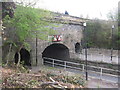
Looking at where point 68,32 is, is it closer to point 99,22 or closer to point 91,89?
point 99,22

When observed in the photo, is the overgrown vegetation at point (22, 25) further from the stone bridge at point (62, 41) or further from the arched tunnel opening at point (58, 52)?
the arched tunnel opening at point (58, 52)

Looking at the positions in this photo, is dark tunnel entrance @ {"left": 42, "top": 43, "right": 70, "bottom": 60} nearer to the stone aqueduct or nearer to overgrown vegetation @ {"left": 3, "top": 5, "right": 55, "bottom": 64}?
the stone aqueduct

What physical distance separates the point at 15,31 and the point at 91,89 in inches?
229

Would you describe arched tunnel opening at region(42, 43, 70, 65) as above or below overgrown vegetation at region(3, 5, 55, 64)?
below

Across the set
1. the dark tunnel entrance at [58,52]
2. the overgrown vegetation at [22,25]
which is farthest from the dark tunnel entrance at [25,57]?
the dark tunnel entrance at [58,52]

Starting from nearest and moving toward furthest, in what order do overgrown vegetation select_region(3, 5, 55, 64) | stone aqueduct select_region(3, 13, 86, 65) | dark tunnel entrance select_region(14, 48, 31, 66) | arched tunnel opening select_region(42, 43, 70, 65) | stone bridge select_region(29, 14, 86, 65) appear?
overgrown vegetation select_region(3, 5, 55, 64) → stone aqueduct select_region(3, 13, 86, 65) → stone bridge select_region(29, 14, 86, 65) → dark tunnel entrance select_region(14, 48, 31, 66) → arched tunnel opening select_region(42, 43, 70, 65)

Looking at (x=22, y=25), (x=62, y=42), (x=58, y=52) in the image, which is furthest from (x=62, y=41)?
(x=22, y=25)

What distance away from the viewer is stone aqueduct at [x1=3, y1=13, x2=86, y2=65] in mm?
12820

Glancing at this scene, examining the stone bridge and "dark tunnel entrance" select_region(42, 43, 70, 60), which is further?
"dark tunnel entrance" select_region(42, 43, 70, 60)

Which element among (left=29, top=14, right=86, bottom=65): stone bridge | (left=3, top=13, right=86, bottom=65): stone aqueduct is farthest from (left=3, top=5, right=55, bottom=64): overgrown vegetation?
(left=29, top=14, right=86, bottom=65): stone bridge

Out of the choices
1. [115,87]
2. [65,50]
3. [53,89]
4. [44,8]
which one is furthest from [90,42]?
[53,89]

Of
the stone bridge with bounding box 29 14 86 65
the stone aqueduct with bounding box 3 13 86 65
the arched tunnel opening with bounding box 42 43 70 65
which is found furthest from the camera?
the arched tunnel opening with bounding box 42 43 70 65

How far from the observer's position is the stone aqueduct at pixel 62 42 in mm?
12820

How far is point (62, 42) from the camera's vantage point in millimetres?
14742
